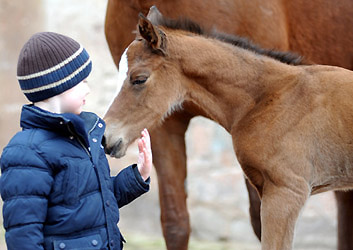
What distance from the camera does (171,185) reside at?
11.7ft

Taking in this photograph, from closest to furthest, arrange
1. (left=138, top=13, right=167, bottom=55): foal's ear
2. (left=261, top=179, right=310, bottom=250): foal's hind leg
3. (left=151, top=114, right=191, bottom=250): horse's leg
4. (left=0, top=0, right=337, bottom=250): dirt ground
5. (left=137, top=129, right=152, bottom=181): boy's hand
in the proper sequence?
(left=137, top=129, right=152, bottom=181): boy's hand < (left=261, top=179, right=310, bottom=250): foal's hind leg < (left=138, top=13, right=167, bottom=55): foal's ear < (left=151, top=114, right=191, bottom=250): horse's leg < (left=0, top=0, right=337, bottom=250): dirt ground

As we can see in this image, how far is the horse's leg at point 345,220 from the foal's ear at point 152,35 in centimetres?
180

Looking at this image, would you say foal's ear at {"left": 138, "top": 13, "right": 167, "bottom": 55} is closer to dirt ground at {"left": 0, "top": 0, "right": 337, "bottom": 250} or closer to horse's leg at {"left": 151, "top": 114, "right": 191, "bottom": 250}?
horse's leg at {"left": 151, "top": 114, "right": 191, "bottom": 250}

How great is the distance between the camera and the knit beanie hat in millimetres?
2076

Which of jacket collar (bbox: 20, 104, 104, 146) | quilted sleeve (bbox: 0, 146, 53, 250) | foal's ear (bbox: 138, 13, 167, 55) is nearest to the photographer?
quilted sleeve (bbox: 0, 146, 53, 250)

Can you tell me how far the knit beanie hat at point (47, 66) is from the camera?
6.81 feet

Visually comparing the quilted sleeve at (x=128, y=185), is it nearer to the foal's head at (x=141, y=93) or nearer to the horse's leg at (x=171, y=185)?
the foal's head at (x=141, y=93)

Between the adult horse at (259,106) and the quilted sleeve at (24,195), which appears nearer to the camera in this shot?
the quilted sleeve at (24,195)

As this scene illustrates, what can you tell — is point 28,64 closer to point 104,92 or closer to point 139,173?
point 139,173

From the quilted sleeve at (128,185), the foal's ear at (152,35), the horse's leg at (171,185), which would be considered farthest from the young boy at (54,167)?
the horse's leg at (171,185)

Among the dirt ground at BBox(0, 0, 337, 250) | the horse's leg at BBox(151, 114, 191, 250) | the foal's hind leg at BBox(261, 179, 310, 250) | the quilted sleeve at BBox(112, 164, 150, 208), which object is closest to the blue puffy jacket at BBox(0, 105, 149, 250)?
the quilted sleeve at BBox(112, 164, 150, 208)

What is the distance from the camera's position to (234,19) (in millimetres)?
3295

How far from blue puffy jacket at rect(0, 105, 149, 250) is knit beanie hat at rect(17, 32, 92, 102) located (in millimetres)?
74

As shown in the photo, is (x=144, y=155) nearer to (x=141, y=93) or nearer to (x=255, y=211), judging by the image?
(x=141, y=93)
